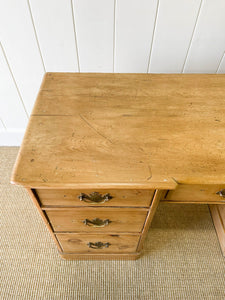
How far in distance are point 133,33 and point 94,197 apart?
0.75 m

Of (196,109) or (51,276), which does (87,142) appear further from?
(51,276)

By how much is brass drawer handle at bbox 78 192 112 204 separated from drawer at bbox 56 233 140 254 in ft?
0.94

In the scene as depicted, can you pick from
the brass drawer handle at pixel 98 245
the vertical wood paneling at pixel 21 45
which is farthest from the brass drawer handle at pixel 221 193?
the vertical wood paneling at pixel 21 45

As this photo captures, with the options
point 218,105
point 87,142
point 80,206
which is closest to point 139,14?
point 218,105

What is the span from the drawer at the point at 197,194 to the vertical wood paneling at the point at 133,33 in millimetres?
685

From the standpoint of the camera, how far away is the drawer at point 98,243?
2.86 ft

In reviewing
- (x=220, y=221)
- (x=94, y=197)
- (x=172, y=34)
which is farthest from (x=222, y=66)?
(x=94, y=197)

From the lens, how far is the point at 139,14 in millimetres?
850

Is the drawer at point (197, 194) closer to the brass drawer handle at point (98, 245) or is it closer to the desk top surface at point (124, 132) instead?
the desk top surface at point (124, 132)

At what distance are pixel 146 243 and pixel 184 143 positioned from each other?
720 millimetres

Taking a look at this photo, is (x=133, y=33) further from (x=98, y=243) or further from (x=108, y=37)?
(x=98, y=243)

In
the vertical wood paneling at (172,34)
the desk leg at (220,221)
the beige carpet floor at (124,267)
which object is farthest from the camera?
the desk leg at (220,221)

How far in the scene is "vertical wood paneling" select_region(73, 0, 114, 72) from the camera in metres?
0.84

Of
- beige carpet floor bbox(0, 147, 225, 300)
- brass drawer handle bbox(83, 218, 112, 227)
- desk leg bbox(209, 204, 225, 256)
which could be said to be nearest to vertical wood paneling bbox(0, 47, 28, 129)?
beige carpet floor bbox(0, 147, 225, 300)
